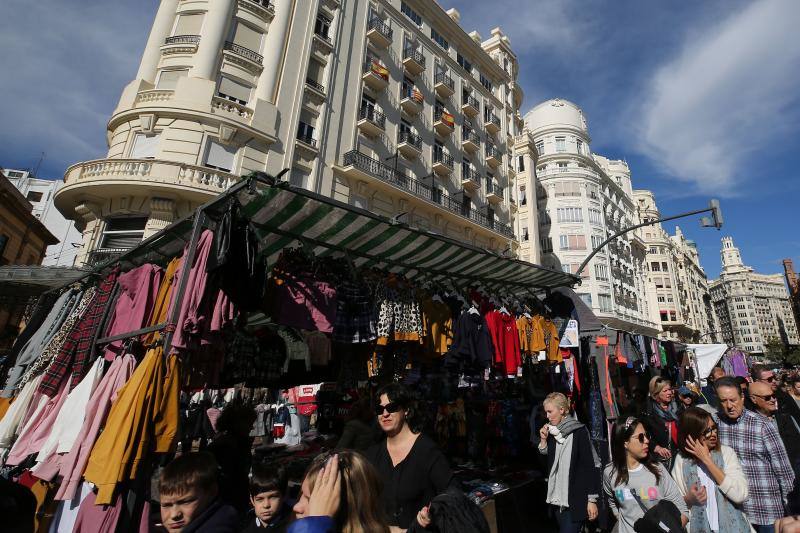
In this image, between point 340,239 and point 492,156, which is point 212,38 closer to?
point 340,239

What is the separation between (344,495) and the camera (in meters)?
1.86

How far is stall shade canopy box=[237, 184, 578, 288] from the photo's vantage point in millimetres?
4035

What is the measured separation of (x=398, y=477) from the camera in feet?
9.44

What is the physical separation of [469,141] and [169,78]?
18393 millimetres

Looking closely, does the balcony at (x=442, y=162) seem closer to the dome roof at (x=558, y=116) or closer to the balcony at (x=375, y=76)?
the balcony at (x=375, y=76)

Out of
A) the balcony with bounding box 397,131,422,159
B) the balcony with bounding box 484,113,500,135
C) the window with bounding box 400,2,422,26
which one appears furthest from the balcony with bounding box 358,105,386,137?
the balcony with bounding box 484,113,500,135

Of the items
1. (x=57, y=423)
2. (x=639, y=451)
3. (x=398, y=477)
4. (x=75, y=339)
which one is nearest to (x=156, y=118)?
(x=75, y=339)

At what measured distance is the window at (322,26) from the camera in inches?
799

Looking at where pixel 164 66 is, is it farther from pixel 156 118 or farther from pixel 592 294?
pixel 592 294

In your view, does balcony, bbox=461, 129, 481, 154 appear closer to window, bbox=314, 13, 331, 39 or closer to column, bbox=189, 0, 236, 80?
window, bbox=314, 13, 331, 39

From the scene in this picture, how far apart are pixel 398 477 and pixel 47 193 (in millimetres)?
61202

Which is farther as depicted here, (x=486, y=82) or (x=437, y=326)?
(x=486, y=82)

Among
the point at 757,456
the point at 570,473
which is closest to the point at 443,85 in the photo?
the point at 570,473

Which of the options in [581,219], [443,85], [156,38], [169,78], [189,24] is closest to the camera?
[169,78]
